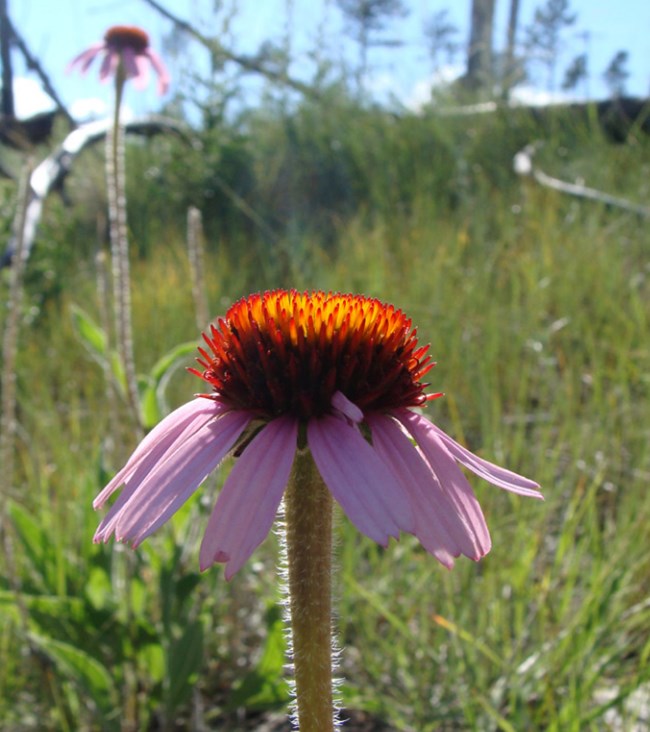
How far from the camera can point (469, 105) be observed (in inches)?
189

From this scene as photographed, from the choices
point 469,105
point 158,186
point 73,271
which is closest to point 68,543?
point 73,271

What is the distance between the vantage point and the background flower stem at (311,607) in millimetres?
488

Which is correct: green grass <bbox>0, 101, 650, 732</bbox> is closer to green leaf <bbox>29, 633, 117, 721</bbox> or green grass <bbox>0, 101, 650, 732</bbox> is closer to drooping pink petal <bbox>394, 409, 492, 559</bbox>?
green leaf <bbox>29, 633, 117, 721</bbox>

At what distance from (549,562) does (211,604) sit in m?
0.63

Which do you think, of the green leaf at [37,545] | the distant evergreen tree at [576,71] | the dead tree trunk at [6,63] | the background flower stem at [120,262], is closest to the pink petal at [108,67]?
the background flower stem at [120,262]

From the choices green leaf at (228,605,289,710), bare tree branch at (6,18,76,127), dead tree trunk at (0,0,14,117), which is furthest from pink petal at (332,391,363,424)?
dead tree trunk at (0,0,14,117)

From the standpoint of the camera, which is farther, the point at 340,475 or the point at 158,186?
the point at 158,186

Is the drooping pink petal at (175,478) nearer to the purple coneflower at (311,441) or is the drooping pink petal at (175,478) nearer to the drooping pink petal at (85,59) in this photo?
the purple coneflower at (311,441)

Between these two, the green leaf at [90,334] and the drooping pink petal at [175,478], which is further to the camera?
the green leaf at [90,334]

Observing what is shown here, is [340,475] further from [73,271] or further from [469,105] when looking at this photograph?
[469,105]

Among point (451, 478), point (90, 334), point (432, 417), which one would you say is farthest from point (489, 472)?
point (432, 417)

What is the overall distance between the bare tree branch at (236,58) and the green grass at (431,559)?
1583 mm

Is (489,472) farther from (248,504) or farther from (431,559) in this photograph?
(431,559)

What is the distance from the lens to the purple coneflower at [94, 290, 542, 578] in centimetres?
47
